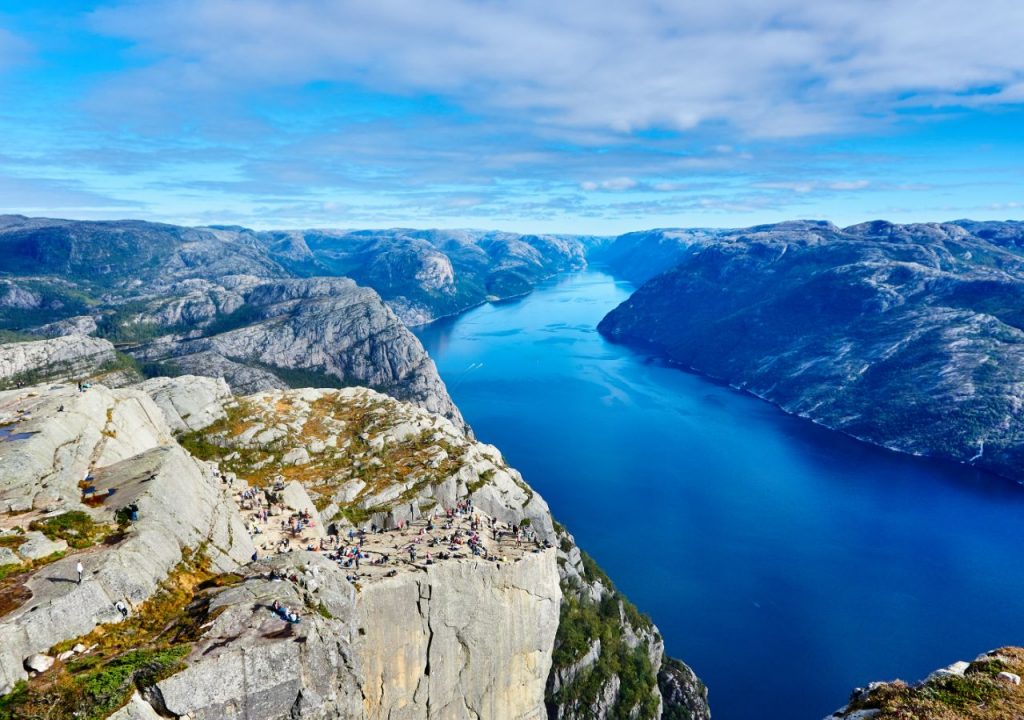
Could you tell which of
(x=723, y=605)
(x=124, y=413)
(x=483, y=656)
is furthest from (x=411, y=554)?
(x=723, y=605)

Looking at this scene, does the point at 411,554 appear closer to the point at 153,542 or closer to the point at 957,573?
the point at 153,542

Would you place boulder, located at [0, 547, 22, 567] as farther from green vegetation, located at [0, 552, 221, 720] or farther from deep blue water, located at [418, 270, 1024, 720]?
deep blue water, located at [418, 270, 1024, 720]

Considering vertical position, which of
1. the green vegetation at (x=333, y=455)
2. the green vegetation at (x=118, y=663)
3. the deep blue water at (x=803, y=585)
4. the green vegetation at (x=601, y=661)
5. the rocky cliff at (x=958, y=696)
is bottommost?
the deep blue water at (x=803, y=585)

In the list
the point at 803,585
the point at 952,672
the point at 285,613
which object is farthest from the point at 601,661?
the point at 803,585

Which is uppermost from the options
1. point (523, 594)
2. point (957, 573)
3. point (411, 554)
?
point (411, 554)

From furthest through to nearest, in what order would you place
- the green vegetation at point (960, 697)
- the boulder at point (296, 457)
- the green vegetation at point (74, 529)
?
the boulder at point (296, 457) < the green vegetation at point (74, 529) < the green vegetation at point (960, 697)

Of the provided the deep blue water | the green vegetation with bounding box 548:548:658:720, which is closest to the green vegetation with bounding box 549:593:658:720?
the green vegetation with bounding box 548:548:658:720

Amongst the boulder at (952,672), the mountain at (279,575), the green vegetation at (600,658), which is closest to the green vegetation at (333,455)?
the mountain at (279,575)

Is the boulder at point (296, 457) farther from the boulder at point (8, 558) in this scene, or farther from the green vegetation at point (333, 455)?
the boulder at point (8, 558)
